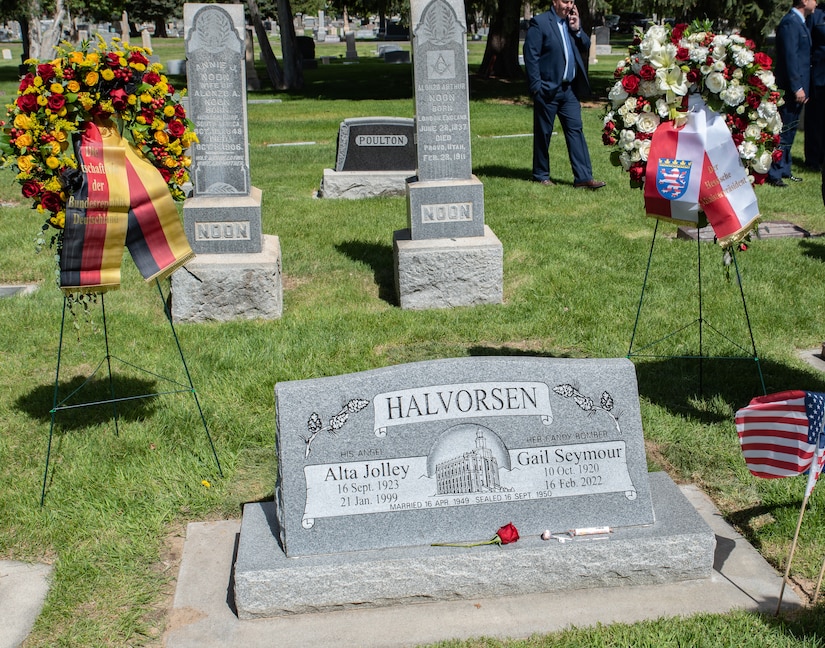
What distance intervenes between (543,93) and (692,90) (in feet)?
22.2

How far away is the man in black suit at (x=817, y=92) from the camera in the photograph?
11.9 meters

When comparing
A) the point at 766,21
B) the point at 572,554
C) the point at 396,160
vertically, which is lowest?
the point at 572,554

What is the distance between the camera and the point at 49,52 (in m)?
27.2

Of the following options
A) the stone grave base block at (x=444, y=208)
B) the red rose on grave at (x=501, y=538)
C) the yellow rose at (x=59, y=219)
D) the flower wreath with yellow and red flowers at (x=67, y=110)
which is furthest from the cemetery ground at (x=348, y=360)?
the flower wreath with yellow and red flowers at (x=67, y=110)

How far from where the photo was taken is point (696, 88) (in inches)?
206

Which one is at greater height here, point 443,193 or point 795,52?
point 795,52

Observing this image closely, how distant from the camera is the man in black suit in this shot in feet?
39.1

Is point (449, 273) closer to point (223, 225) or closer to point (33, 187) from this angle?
point (223, 225)

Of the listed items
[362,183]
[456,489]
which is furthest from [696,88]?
[362,183]

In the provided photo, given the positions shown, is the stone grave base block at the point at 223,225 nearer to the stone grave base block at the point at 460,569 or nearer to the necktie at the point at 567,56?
the stone grave base block at the point at 460,569

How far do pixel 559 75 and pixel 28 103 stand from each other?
818 centimetres

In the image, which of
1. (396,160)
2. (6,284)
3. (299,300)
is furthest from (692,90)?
(396,160)

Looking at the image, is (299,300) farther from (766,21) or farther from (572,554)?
(766,21)

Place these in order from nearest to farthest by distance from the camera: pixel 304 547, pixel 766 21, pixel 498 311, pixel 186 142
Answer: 1. pixel 304 547
2. pixel 186 142
3. pixel 498 311
4. pixel 766 21
